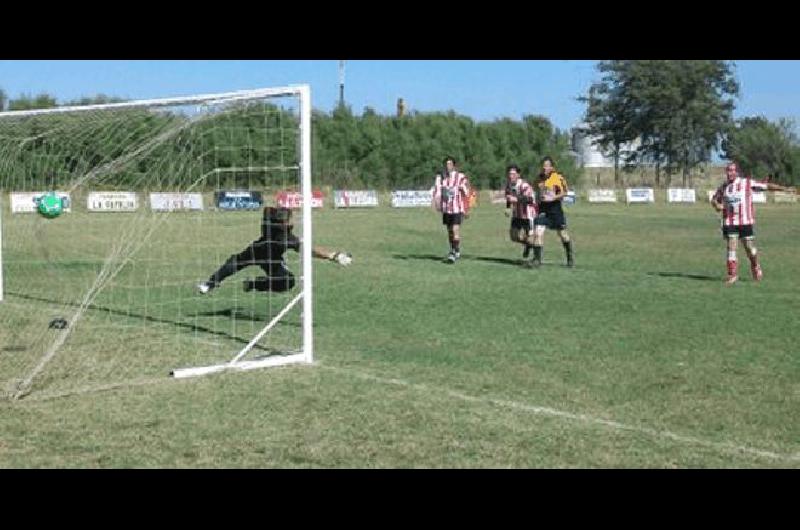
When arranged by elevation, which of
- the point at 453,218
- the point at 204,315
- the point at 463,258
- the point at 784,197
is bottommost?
the point at 204,315

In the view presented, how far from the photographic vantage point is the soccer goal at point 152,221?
32.6 feet

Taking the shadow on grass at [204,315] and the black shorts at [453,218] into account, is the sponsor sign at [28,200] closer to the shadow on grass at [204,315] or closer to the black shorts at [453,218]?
the shadow on grass at [204,315]

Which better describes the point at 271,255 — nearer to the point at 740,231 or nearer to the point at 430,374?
the point at 430,374

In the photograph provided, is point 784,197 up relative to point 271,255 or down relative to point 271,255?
up

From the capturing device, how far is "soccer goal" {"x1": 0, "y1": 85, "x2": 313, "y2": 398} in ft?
32.6

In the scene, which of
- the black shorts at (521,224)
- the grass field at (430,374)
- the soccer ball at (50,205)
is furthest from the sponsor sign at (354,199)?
the soccer ball at (50,205)

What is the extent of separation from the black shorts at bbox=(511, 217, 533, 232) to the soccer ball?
9414 millimetres

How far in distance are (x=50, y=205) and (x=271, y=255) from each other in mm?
3677

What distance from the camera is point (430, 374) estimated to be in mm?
9227

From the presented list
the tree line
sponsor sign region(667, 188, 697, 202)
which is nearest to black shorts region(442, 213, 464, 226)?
Result: sponsor sign region(667, 188, 697, 202)

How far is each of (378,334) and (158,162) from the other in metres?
3.33

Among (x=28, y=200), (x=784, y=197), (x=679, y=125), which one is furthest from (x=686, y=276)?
(x=679, y=125)

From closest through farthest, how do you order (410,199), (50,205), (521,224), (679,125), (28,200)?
1. (50,205)
2. (28,200)
3. (521,224)
4. (410,199)
5. (679,125)

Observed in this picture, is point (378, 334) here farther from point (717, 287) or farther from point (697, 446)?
point (717, 287)
